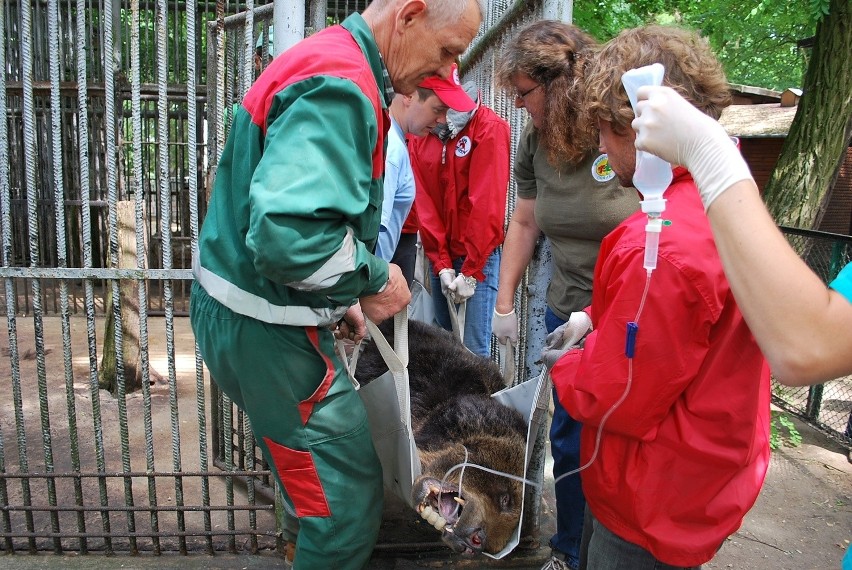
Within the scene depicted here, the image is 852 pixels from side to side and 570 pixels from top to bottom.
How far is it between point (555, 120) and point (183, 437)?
11.3 feet

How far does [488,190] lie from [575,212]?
1550 millimetres

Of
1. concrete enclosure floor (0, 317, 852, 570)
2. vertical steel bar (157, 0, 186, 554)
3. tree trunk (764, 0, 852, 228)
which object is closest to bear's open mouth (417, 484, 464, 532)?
concrete enclosure floor (0, 317, 852, 570)

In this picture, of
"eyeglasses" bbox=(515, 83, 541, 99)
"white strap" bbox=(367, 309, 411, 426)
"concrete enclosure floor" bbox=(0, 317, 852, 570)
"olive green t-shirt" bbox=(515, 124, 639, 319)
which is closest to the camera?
"white strap" bbox=(367, 309, 411, 426)

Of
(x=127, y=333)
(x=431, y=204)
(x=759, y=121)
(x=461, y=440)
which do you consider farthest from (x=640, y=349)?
(x=759, y=121)

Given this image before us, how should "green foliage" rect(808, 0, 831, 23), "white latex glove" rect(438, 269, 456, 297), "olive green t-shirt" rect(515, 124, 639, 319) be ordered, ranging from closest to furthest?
"olive green t-shirt" rect(515, 124, 639, 319) < "white latex glove" rect(438, 269, 456, 297) < "green foliage" rect(808, 0, 831, 23)

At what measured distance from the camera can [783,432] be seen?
5.70 metres

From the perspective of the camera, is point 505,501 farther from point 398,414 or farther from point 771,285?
point 771,285

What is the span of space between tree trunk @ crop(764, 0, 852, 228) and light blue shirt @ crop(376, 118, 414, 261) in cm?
479

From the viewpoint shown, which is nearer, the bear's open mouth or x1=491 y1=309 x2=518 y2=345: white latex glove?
the bear's open mouth

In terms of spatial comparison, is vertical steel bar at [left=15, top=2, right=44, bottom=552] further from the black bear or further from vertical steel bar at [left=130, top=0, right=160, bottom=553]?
the black bear

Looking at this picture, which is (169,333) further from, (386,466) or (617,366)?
(617,366)

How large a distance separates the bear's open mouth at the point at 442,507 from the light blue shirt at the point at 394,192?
4.77 ft

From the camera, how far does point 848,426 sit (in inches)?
205

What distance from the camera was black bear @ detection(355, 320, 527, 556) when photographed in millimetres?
2611
